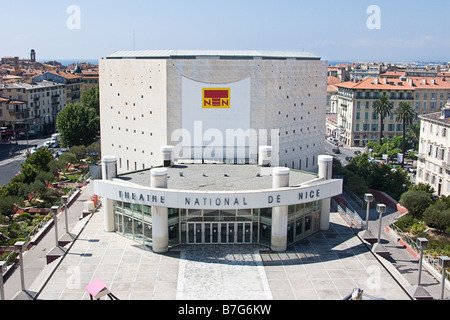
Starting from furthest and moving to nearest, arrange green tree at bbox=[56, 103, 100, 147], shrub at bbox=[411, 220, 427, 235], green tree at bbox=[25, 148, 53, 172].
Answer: green tree at bbox=[56, 103, 100, 147], green tree at bbox=[25, 148, 53, 172], shrub at bbox=[411, 220, 427, 235]

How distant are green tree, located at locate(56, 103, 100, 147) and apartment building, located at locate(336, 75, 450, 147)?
5363 cm

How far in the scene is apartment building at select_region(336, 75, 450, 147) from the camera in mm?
104938

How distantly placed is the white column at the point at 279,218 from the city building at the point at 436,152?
3492cm

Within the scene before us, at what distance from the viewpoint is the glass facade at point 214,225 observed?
118 feet

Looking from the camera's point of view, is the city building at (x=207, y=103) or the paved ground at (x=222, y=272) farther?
the city building at (x=207, y=103)

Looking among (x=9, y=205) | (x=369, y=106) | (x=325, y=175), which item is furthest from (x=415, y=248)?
(x=369, y=106)

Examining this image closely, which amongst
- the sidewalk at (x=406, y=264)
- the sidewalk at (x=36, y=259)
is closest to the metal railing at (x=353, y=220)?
the sidewalk at (x=406, y=264)

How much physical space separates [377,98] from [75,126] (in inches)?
2407

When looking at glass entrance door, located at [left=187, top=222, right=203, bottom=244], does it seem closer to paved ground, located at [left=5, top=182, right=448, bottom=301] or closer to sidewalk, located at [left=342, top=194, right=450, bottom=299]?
paved ground, located at [left=5, top=182, right=448, bottom=301]

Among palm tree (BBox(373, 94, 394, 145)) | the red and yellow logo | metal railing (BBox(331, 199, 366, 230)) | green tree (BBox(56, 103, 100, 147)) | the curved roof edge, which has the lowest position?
metal railing (BBox(331, 199, 366, 230))

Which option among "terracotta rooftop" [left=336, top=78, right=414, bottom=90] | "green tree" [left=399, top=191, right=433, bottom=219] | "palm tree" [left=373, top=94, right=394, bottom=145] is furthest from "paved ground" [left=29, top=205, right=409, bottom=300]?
"terracotta rooftop" [left=336, top=78, right=414, bottom=90]

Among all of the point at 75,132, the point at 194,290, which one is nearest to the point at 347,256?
the point at 194,290

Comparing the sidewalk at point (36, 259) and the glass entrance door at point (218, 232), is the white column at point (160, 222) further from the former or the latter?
the sidewalk at point (36, 259)
